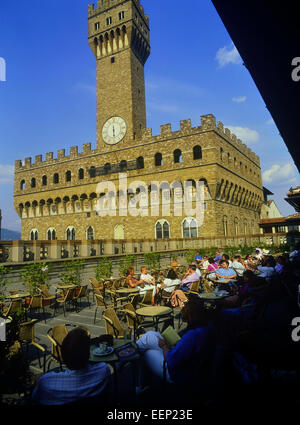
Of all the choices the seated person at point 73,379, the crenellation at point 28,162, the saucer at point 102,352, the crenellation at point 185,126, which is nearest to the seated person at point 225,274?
the saucer at point 102,352

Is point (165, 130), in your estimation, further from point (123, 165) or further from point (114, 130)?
point (114, 130)

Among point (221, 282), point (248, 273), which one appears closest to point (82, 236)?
point (221, 282)

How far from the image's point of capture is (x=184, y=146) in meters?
23.6

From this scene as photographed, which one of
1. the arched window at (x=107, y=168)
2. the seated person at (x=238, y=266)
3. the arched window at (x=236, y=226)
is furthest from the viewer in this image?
the arched window at (x=236, y=226)

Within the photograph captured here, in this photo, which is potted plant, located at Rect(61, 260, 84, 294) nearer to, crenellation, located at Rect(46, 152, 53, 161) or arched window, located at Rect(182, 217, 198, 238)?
arched window, located at Rect(182, 217, 198, 238)

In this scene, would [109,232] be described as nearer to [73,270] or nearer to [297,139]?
[73,270]

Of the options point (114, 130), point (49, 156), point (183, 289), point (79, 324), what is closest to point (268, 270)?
point (183, 289)

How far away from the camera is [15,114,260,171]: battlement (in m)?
22.9

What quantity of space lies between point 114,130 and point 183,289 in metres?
22.1

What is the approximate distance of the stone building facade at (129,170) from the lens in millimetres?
23172

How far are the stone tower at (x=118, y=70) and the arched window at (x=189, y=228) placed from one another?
905 cm

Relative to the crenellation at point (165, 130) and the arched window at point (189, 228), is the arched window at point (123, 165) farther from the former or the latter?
the arched window at point (189, 228)

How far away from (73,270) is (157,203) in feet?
46.9

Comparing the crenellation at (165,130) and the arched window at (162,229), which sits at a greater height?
the crenellation at (165,130)
